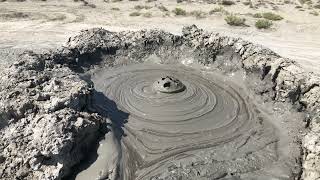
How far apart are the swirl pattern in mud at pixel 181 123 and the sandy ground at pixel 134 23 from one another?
777 centimetres

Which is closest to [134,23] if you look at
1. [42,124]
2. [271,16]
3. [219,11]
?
[219,11]

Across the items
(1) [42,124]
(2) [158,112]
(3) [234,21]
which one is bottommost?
(3) [234,21]

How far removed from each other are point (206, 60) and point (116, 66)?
331 cm

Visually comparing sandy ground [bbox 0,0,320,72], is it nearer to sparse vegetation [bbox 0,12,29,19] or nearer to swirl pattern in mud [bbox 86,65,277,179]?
sparse vegetation [bbox 0,12,29,19]

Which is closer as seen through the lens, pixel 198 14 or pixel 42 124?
pixel 42 124

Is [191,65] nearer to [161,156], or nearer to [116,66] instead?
[116,66]

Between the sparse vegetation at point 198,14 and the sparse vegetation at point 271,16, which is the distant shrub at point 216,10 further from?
the sparse vegetation at point 271,16

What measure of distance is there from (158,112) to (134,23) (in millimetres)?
14317

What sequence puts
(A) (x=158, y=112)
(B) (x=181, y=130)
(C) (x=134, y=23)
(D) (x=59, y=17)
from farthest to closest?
(D) (x=59, y=17)
(C) (x=134, y=23)
(A) (x=158, y=112)
(B) (x=181, y=130)

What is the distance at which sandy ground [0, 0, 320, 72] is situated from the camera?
21.3 m

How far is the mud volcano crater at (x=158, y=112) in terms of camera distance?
9.35 m

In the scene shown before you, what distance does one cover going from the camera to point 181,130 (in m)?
11.1

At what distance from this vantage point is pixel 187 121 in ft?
37.6

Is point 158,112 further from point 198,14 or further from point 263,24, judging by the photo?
point 198,14
